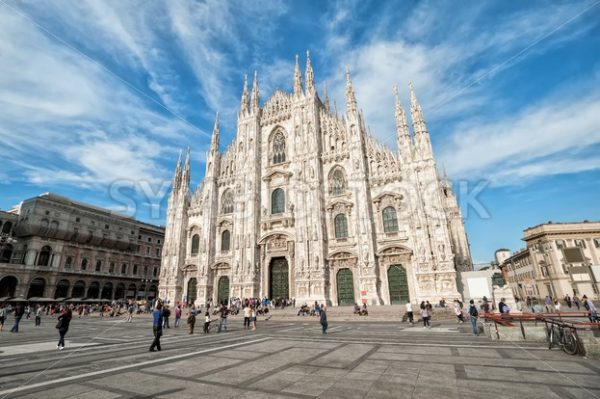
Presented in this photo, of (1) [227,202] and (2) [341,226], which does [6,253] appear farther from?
(2) [341,226]

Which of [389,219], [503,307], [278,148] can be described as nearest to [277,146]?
[278,148]

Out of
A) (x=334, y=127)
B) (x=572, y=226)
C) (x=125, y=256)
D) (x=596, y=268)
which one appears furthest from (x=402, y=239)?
(x=125, y=256)

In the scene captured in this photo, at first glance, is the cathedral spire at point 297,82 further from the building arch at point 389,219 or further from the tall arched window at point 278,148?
the building arch at point 389,219

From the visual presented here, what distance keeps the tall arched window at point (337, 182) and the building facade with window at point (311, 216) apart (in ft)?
0.37

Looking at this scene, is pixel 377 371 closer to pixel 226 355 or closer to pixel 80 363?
pixel 226 355

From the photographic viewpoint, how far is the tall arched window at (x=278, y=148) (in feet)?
109

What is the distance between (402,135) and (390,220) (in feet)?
25.9

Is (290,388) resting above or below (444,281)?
below

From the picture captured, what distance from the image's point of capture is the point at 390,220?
84.4ft

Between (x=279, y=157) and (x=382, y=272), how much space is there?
16.9 metres

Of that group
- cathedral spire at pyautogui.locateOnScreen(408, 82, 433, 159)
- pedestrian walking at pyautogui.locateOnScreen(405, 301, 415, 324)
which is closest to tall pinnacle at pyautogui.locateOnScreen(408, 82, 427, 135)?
cathedral spire at pyautogui.locateOnScreen(408, 82, 433, 159)

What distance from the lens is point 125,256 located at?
49594 mm

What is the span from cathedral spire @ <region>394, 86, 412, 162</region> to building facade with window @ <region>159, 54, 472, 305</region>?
0.31ft

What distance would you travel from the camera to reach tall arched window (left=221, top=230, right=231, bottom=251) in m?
32.7
